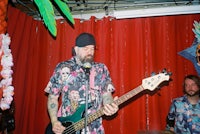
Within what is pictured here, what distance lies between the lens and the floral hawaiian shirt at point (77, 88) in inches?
105

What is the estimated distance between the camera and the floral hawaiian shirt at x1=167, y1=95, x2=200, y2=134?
3.28 metres

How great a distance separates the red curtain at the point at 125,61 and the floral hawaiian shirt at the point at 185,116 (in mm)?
321

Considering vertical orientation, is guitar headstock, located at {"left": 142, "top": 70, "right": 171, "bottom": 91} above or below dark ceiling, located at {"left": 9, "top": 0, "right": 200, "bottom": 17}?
below

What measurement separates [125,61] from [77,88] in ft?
4.71

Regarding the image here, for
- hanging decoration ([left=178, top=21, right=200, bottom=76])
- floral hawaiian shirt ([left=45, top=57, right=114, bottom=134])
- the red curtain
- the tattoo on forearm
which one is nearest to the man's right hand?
floral hawaiian shirt ([left=45, top=57, right=114, bottom=134])

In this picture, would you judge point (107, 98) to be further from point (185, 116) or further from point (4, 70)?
point (185, 116)

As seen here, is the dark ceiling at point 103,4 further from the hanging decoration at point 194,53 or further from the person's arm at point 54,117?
the person's arm at point 54,117

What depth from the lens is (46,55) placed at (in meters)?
4.07

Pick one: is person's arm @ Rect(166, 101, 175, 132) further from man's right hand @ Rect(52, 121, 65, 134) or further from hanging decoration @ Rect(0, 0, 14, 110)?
hanging decoration @ Rect(0, 0, 14, 110)

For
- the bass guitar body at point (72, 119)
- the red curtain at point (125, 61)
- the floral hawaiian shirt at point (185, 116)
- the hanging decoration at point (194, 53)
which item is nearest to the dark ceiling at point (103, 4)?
the red curtain at point (125, 61)

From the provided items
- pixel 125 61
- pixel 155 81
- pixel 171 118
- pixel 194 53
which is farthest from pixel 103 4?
pixel 171 118

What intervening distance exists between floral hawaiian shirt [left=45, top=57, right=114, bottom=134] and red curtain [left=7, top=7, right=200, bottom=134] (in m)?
1.11

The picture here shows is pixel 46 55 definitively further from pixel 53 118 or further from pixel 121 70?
pixel 53 118

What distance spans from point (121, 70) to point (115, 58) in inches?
9.6
